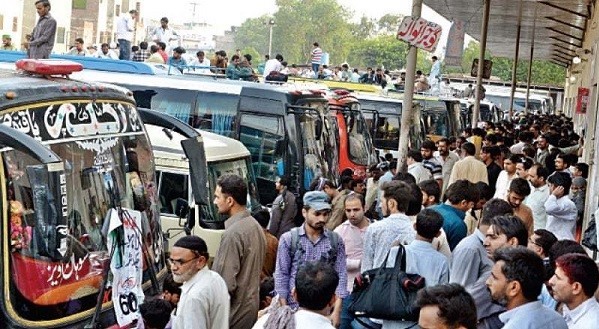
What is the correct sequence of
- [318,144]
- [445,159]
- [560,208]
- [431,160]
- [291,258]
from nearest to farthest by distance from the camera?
1. [291,258]
2. [560,208]
3. [431,160]
4. [445,159]
5. [318,144]

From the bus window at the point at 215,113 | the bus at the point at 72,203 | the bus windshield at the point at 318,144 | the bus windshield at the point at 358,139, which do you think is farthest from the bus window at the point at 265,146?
the bus at the point at 72,203

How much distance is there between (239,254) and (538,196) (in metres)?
5.15

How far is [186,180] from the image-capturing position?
1359cm

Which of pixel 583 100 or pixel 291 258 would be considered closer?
pixel 291 258

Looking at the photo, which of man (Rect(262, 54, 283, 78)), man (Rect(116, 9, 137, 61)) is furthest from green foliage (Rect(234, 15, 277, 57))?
man (Rect(116, 9, 137, 61))

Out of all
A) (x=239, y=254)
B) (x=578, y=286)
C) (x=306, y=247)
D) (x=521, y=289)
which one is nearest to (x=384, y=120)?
(x=306, y=247)

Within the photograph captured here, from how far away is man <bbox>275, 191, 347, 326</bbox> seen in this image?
26.7 feet

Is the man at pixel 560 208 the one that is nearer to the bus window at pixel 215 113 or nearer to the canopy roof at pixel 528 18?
the bus window at pixel 215 113

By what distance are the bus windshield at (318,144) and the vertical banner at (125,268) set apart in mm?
10217

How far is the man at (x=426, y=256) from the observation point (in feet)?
25.0

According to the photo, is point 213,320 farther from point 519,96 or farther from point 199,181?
point 519,96

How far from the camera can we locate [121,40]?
81.9 feet

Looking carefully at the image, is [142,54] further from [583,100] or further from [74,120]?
[74,120]

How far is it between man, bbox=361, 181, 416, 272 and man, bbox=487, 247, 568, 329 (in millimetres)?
1998
